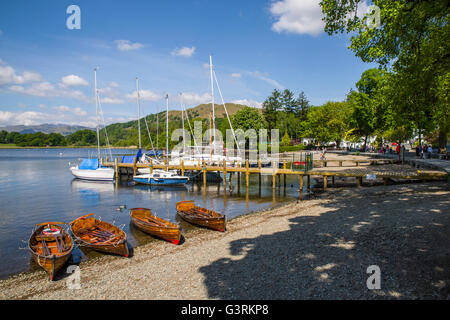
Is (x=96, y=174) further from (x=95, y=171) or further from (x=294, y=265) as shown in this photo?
(x=294, y=265)

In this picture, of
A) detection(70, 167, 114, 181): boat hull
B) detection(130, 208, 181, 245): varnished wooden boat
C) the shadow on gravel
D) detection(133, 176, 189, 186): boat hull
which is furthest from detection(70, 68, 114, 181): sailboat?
the shadow on gravel

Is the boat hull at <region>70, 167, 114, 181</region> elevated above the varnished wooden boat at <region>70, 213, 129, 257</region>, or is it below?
above

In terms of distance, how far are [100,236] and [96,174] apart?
100 ft

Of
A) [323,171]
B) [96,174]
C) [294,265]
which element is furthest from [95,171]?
[294,265]

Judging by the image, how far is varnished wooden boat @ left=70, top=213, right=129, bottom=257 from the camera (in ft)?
46.3

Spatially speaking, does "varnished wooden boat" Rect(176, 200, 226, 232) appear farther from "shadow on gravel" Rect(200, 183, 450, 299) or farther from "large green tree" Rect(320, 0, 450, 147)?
"large green tree" Rect(320, 0, 450, 147)

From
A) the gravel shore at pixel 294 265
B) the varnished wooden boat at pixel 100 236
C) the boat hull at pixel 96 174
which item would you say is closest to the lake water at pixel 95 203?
the varnished wooden boat at pixel 100 236

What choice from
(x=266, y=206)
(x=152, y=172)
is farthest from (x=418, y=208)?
(x=152, y=172)

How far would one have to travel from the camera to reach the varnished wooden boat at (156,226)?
15.6 meters

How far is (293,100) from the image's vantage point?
111 m

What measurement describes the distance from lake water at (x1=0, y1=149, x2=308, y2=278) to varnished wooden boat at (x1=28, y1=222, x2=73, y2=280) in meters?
1.07

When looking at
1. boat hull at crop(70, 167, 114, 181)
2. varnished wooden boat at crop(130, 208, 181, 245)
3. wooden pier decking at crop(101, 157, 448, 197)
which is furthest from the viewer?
boat hull at crop(70, 167, 114, 181)

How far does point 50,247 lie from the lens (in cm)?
1397
